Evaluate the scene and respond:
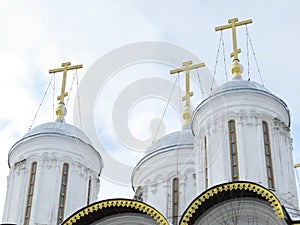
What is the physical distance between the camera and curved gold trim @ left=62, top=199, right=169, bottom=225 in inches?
598

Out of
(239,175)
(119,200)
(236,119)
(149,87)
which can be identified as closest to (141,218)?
(119,200)

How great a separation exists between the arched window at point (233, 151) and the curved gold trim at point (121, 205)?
261 cm

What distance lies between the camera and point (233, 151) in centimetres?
1733

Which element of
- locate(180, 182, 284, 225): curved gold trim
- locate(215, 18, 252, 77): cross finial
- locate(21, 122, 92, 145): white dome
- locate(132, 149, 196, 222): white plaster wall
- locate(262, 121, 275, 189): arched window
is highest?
locate(215, 18, 252, 77): cross finial

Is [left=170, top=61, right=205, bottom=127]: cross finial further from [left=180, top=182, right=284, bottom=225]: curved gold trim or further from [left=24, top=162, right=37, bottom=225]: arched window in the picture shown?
[left=180, top=182, right=284, bottom=225]: curved gold trim

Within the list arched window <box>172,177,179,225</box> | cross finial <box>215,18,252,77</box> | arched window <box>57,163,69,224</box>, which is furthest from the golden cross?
arched window <box>57,163,69,224</box>

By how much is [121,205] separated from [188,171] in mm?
5769

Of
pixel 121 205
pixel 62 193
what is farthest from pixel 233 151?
pixel 62 193

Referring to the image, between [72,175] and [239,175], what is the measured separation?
5732 millimetres

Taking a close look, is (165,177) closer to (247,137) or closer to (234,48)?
(234,48)

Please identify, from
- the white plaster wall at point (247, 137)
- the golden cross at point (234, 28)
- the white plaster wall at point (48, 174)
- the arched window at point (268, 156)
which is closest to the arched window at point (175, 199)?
the white plaster wall at point (247, 137)

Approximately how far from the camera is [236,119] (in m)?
17.8

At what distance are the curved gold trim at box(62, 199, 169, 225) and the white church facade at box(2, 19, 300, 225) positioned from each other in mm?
23

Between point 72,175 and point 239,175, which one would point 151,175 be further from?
point 239,175
